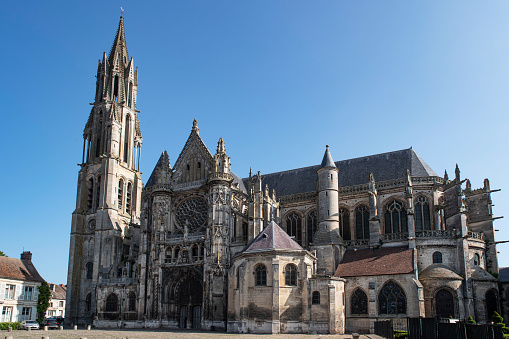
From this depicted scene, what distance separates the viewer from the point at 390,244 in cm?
3553

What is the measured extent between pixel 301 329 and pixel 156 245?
16.3 metres

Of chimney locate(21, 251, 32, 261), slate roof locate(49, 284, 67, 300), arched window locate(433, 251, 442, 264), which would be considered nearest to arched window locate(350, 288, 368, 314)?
arched window locate(433, 251, 442, 264)

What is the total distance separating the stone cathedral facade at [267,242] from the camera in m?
31.5

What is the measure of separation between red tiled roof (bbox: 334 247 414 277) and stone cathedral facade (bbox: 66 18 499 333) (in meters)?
0.11

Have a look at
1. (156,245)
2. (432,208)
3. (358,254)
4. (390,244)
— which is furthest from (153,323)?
(432,208)

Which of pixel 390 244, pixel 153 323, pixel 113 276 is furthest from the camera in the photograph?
pixel 113 276

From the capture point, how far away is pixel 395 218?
38344mm

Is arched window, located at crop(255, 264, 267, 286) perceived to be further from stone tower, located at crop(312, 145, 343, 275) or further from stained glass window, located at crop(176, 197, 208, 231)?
stained glass window, located at crop(176, 197, 208, 231)

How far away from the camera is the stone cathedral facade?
103 ft

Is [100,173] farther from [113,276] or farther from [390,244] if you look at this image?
[390,244]

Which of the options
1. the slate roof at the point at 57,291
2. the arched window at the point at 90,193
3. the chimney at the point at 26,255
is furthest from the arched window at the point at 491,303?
the slate roof at the point at 57,291

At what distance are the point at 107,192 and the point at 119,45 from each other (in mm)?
18166

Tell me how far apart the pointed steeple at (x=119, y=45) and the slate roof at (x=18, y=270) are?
76.7ft

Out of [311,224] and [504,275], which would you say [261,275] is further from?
[504,275]
